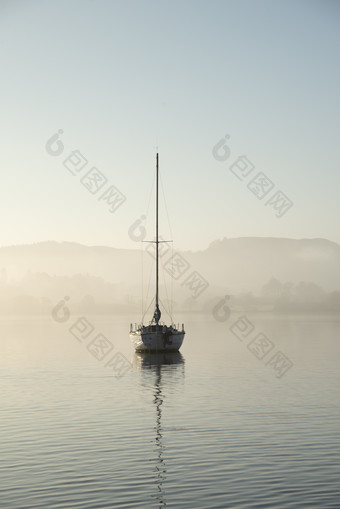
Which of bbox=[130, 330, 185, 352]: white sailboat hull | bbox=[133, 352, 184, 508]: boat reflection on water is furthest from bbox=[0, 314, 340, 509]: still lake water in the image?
bbox=[130, 330, 185, 352]: white sailboat hull

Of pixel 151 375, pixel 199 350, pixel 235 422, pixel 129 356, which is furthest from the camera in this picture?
pixel 199 350

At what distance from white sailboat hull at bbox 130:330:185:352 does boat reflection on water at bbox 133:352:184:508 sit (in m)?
0.76

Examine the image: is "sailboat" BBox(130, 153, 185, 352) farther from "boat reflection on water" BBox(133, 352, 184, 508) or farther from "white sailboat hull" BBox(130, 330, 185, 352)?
"boat reflection on water" BBox(133, 352, 184, 508)

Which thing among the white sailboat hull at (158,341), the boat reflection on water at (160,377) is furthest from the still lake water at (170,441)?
the white sailboat hull at (158,341)

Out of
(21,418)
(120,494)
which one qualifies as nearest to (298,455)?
(120,494)

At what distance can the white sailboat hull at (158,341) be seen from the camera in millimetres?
86500

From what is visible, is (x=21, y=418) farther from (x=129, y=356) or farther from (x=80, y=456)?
(x=129, y=356)

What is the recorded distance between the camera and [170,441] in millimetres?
31797

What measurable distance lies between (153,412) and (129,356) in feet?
162

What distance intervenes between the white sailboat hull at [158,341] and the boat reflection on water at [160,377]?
76 cm

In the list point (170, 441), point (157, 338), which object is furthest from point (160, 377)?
point (170, 441)

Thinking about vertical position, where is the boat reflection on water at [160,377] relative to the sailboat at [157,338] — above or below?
below

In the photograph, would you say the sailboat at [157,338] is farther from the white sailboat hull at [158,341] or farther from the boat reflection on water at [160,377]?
the boat reflection on water at [160,377]

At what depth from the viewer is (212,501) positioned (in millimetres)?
21828
